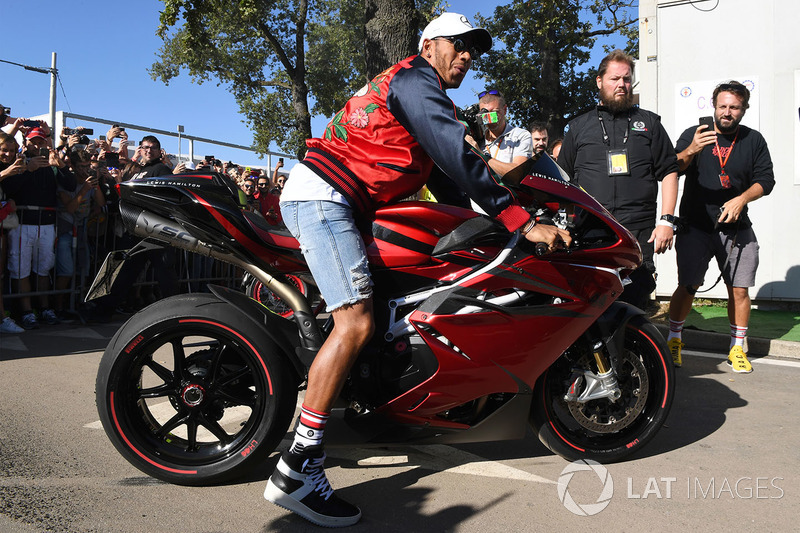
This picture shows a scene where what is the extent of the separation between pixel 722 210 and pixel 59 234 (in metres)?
7.01

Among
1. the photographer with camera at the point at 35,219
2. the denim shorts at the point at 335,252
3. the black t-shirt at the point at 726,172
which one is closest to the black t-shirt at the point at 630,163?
the black t-shirt at the point at 726,172

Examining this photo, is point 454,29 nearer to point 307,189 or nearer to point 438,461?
point 307,189

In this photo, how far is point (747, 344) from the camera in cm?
620

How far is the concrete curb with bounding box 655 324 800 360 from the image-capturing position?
607cm

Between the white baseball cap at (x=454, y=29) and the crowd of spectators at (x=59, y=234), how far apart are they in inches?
176

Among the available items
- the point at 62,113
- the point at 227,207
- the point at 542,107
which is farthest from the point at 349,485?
the point at 542,107

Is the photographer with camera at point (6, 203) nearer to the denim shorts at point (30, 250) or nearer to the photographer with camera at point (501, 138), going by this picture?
the denim shorts at point (30, 250)

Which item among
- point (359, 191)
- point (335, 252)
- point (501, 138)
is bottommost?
point (335, 252)

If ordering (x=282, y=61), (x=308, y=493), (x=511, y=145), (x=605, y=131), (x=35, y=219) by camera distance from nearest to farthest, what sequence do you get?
(x=308, y=493) → (x=605, y=131) → (x=511, y=145) → (x=35, y=219) → (x=282, y=61)

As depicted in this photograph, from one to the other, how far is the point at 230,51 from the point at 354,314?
2745 centimetres

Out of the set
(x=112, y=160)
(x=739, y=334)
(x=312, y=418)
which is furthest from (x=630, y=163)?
(x=112, y=160)

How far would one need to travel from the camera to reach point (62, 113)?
438 inches

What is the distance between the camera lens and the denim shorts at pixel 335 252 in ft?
8.79

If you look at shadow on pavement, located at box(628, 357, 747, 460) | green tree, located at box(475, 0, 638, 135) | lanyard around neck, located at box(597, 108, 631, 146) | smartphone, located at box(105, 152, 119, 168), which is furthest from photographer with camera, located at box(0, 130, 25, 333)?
green tree, located at box(475, 0, 638, 135)
